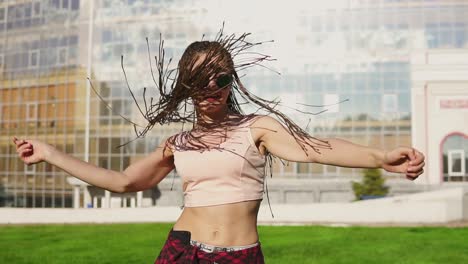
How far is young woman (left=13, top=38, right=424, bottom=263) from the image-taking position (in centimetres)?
234

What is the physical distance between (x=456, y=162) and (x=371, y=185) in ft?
18.0

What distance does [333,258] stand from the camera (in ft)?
34.0

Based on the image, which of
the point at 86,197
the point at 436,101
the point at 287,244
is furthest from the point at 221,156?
the point at 86,197

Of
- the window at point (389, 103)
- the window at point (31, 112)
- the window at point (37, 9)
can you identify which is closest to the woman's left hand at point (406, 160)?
the window at point (389, 103)

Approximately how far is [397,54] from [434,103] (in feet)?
11.1

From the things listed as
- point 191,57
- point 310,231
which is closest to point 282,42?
point 310,231

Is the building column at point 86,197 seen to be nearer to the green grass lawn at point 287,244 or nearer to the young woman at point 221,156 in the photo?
the green grass lawn at point 287,244

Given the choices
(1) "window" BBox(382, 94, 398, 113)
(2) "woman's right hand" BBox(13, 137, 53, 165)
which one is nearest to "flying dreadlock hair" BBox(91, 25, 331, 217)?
(2) "woman's right hand" BBox(13, 137, 53, 165)

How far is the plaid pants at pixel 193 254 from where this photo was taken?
2312 millimetres

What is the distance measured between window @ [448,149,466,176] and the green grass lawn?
1675 centimetres

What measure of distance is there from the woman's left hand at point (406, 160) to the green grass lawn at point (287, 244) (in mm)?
7985

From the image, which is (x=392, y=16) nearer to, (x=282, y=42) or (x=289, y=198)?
(x=282, y=42)

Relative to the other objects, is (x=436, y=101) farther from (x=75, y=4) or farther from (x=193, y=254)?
(x=193, y=254)

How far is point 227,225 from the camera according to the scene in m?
2.36
